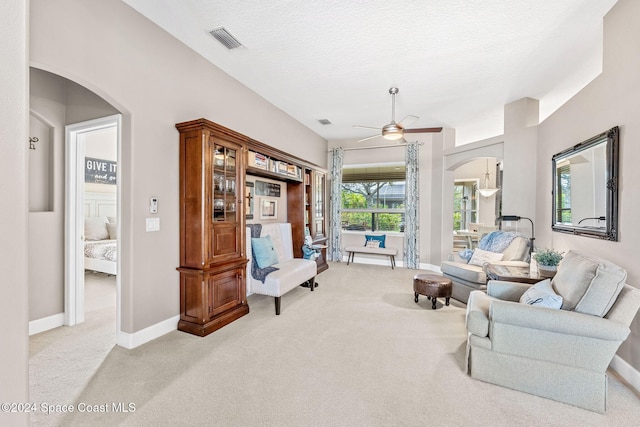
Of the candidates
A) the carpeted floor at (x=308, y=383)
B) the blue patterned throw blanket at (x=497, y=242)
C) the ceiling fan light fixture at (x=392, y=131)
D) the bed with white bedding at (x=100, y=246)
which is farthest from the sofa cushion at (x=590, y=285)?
the bed with white bedding at (x=100, y=246)

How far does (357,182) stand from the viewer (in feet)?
23.5

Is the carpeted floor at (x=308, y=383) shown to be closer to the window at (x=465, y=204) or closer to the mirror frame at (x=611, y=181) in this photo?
the mirror frame at (x=611, y=181)

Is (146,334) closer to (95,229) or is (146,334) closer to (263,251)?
(263,251)

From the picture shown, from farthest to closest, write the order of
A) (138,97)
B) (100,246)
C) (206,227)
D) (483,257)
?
(100,246)
(483,257)
(206,227)
(138,97)

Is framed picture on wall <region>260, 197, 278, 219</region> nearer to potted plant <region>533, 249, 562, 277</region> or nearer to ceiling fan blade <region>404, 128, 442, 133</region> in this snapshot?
ceiling fan blade <region>404, 128, 442, 133</region>

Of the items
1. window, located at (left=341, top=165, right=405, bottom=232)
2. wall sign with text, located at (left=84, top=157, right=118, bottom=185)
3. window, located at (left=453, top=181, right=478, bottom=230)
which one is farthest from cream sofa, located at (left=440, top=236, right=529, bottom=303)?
wall sign with text, located at (left=84, top=157, right=118, bottom=185)

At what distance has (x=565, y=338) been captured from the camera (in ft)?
6.23

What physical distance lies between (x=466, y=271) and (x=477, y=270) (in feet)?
0.46

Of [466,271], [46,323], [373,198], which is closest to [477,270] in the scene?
[466,271]

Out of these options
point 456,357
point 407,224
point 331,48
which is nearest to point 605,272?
point 456,357

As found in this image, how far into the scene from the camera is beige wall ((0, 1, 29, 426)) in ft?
2.94

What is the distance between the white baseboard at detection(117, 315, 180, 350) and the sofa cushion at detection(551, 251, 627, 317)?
3.57 m

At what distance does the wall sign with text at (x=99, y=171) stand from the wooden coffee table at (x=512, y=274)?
23.2 ft

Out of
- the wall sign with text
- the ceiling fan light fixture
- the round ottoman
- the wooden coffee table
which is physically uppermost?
the ceiling fan light fixture
